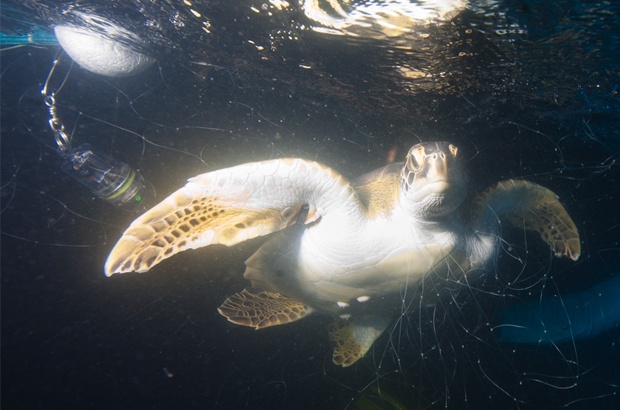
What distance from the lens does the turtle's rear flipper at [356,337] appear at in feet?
12.1

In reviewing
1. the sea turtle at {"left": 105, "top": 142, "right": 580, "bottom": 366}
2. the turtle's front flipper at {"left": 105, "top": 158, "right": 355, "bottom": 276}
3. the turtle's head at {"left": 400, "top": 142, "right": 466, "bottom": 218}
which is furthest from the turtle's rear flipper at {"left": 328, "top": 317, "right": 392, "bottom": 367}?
the turtle's front flipper at {"left": 105, "top": 158, "right": 355, "bottom": 276}

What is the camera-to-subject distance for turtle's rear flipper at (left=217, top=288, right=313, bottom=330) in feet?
10.8

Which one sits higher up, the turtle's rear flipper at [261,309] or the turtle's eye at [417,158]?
the turtle's eye at [417,158]

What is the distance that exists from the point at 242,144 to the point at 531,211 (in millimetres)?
4244

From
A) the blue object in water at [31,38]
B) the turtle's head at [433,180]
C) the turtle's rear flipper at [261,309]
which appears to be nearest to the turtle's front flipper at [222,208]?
the turtle's head at [433,180]

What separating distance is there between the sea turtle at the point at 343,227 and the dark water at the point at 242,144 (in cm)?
74

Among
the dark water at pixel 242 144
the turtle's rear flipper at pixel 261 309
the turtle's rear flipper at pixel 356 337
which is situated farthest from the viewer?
the turtle's rear flipper at pixel 356 337

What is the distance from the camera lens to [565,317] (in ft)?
24.0

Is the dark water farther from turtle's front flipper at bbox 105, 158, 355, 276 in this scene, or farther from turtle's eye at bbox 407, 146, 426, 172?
turtle's front flipper at bbox 105, 158, 355, 276

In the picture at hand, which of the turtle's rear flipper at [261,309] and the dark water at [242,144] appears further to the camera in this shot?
the turtle's rear flipper at [261,309]

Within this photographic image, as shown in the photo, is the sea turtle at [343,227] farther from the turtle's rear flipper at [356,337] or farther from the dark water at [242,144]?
the dark water at [242,144]

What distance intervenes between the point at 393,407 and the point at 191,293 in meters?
3.73

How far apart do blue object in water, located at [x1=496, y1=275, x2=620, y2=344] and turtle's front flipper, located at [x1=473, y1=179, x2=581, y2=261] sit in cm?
471

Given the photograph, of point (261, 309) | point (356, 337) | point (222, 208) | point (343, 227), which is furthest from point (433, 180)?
point (356, 337)
